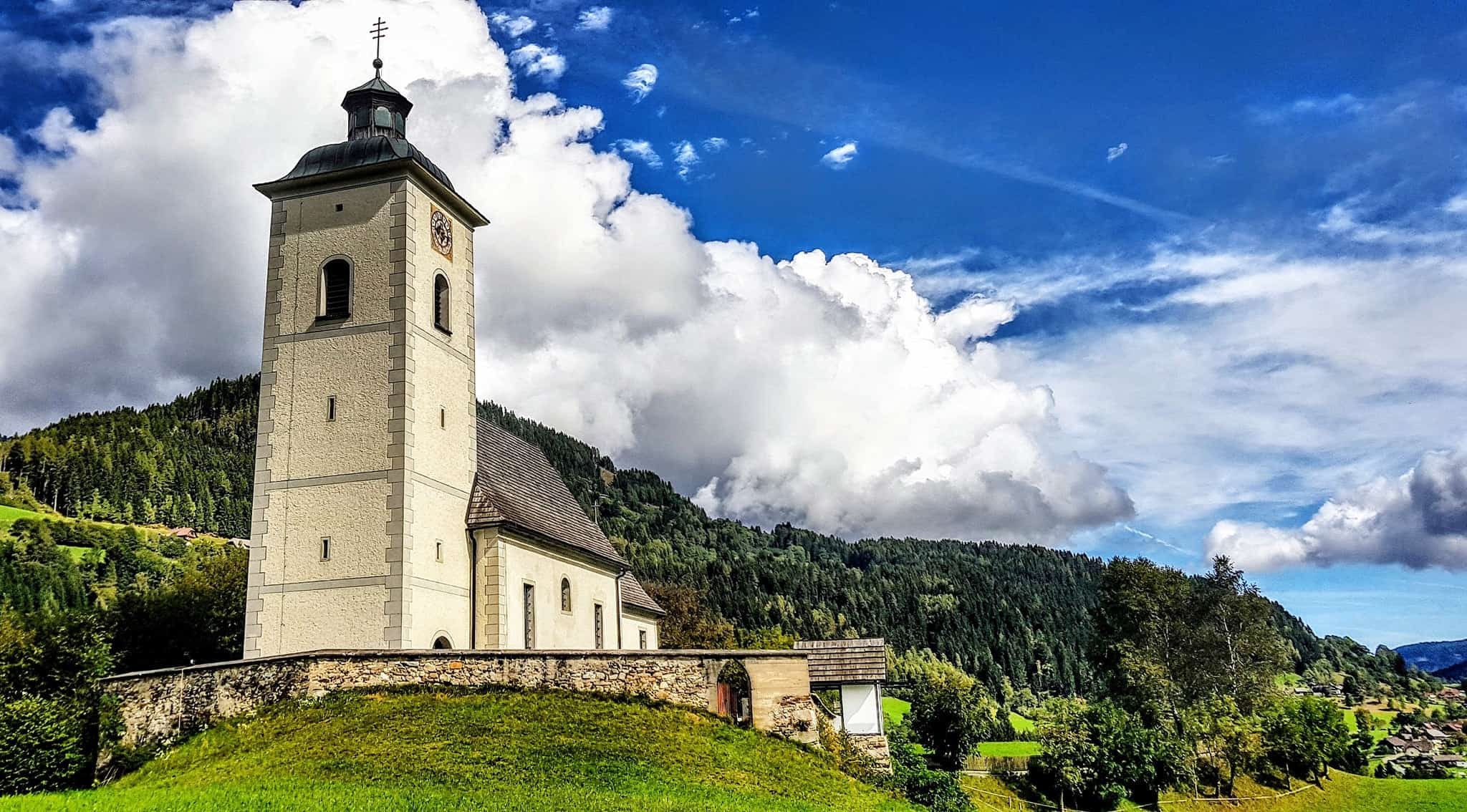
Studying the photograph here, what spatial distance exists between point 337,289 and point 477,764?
16.5 metres

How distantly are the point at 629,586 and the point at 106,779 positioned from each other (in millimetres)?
26045

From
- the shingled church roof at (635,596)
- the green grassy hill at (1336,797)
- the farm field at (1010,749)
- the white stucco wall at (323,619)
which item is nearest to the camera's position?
the white stucco wall at (323,619)

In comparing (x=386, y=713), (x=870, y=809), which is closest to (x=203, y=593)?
(x=386, y=713)

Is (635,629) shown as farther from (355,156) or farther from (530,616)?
(355,156)

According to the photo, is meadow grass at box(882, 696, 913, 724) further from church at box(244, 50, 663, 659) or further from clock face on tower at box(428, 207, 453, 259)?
clock face on tower at box(428, 207, 453, 259)

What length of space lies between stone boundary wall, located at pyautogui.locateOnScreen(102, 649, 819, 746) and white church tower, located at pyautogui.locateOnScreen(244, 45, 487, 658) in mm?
2966

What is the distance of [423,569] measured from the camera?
31.2 metres

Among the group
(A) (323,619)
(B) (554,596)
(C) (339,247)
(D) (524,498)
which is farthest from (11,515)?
(A) (323,619)

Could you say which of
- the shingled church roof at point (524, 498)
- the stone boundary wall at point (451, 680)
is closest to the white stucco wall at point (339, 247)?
the shingled church roof at point (524, 498)

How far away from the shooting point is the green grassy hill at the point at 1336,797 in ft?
145

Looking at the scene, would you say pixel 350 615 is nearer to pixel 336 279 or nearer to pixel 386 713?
pixel 386 713

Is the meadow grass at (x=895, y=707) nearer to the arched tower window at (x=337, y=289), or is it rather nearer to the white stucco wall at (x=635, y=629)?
the white stucco wall at (x=635, y=629)

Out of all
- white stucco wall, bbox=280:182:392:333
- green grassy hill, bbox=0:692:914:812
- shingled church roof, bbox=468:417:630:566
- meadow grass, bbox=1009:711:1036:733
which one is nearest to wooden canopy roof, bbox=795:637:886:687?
green grassy hill, bbox=0:692:914:812

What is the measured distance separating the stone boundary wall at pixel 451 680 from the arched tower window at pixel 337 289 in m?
10.7
